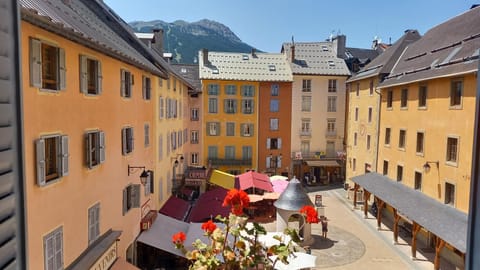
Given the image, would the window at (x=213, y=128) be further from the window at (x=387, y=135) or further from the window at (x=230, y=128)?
the window at (x=387, y=135)

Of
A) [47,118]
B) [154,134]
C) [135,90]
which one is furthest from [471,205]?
[154,134]

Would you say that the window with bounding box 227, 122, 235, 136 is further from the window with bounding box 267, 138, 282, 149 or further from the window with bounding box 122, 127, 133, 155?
the window with bounding box 122, 127, 133, 155

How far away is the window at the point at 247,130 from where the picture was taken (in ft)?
108

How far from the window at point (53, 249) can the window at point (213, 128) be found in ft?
82.8

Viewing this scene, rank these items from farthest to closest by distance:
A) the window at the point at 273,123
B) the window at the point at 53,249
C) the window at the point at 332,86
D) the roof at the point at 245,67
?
the window at the point at 332,86 → the window at the point at 273,123 → the roof at the point at 245,67 → the window at the point at 53,249

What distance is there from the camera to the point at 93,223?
30.1 ft

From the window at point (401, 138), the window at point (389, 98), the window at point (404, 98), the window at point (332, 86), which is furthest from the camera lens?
the window at point (332, 86)

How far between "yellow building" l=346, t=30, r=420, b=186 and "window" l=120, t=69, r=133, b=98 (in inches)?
707

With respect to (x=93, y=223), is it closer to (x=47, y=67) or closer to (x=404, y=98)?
(x=47, y=67)

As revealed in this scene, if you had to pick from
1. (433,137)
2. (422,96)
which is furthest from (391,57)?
(433,137)

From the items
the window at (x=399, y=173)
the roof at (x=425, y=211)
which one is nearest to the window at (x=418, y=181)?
the roof at (x=425, y=211)

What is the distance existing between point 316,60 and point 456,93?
68.1 feet

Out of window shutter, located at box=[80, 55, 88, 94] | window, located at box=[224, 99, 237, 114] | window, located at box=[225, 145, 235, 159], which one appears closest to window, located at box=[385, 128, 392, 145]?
window, located at box=[224, 99, 237, 114]

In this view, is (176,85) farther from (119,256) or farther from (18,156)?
(18,156)
